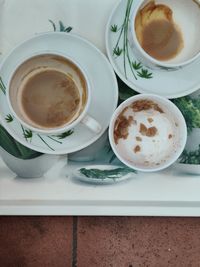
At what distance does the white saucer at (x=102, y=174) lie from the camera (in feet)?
2.06

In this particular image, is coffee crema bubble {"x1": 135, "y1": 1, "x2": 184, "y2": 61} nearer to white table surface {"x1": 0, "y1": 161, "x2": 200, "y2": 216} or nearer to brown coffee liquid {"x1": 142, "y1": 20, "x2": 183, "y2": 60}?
brown coffee liquid {"x1": 142, "y1": 20, "x2": 183, "y2": 60}

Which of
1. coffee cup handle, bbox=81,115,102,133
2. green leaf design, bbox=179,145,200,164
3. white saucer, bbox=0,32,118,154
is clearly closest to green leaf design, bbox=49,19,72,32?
white saucer, bbox=0,32,118,154

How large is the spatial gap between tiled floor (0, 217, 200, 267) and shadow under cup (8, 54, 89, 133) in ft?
0.50

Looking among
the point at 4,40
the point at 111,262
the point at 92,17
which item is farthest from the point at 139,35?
the point at 111,262

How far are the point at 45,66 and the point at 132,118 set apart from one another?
16 centimetres

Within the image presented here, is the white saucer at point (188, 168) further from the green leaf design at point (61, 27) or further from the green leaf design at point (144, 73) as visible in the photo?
the green leaf design at point (61, 27)

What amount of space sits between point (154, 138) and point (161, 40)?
15 centimetres

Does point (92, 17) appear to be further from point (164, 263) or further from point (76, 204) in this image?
point (164, 263)

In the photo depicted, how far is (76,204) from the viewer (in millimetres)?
613

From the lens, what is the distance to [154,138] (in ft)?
2.12

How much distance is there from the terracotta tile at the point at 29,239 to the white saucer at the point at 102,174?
69 mm

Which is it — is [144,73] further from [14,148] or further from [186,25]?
[14,148]

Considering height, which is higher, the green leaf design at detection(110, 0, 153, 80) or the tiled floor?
the green leaf design at detection(110, 0, 153, 80)

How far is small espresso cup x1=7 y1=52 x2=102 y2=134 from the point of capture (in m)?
0.60
